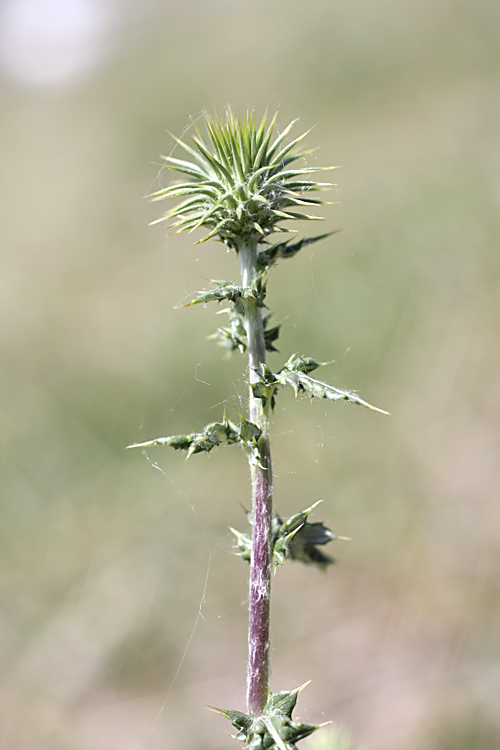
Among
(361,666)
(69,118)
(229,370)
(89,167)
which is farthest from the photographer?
(69,118)

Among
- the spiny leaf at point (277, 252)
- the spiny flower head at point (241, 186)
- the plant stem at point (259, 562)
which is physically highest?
the spiny flower head at point (241, 186)

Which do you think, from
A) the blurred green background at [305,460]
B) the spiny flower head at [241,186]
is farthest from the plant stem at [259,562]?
the blurred green background at [305,460]

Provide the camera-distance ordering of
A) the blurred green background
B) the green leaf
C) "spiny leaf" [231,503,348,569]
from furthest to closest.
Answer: the blurred green background → "spiny leaf" [231,503,348,569] → the green leaf

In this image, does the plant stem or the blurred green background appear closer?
the plant stem

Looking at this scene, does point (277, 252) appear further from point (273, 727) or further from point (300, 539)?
point (273, 727)

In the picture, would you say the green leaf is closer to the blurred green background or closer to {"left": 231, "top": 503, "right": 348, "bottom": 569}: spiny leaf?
{"left": 231, "top": 503, "right": 348, "bottom": 569}: spiny leaf

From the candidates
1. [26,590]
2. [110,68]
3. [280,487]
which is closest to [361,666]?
[280,487]

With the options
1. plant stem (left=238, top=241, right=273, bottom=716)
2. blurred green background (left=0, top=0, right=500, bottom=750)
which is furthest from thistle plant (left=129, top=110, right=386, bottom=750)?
blurred green background (left=0, top=0, right=500, bottom=750)

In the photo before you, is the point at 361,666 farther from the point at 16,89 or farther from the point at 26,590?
the point at 16,89

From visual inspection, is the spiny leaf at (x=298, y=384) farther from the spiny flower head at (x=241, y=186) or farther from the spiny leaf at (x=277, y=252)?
the spiny flower head at (x=241, y=186)
